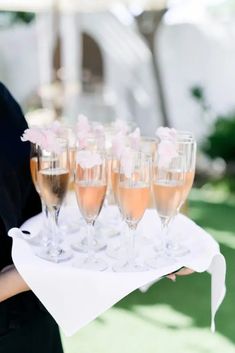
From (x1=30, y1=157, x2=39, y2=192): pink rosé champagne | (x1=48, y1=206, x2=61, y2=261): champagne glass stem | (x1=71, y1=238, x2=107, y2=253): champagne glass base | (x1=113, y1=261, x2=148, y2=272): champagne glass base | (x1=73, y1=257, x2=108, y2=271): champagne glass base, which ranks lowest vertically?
(x1=113, y1=261, x2=148, y2=272): champagne glass base

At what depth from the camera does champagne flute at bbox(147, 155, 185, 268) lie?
1433 mm

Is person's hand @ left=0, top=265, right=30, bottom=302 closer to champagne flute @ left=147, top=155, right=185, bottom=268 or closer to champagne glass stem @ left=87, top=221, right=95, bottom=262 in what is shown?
champagne glass stem @ left=87, top=221, right=95, bottom=262

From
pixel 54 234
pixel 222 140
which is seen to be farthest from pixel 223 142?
pixel 54 234

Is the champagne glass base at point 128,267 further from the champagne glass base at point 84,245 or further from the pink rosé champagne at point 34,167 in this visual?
the pink rosé champagne at point 34,167

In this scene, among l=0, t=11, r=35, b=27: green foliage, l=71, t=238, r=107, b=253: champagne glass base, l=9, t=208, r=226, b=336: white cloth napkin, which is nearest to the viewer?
l=9, t=208, r=226, b=336: white cloth napkin

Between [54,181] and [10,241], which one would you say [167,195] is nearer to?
[54,181]

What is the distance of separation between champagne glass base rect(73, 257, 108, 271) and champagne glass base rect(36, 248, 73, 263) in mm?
35

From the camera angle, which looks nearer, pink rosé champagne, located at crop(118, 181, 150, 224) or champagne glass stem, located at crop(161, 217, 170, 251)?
pink rosé champagne, located at crop(118, 181, 150, 224)

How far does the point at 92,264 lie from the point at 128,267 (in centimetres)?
10

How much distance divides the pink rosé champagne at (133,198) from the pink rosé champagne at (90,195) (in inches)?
2.3

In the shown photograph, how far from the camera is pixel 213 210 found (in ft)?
18.4

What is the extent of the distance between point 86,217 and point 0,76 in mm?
7572

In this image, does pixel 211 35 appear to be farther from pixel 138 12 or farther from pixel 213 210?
pixel 213 210

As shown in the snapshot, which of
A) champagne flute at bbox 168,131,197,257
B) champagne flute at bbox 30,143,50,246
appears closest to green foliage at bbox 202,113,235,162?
champagne flute at bbox 168,131,197,257
